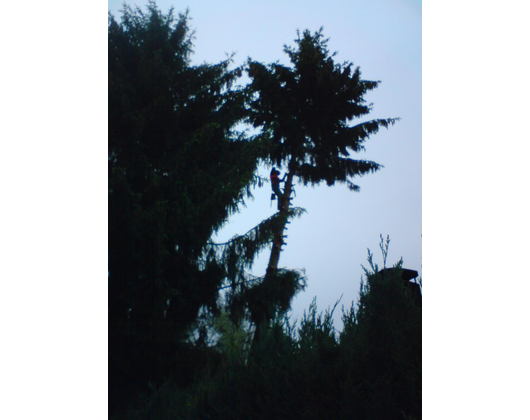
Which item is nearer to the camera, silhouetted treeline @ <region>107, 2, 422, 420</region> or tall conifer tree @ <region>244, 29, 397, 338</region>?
silhouetted treeline @ <region>107, 2, 422, 420</region>

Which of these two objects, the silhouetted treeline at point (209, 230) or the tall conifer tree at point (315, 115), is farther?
the tall conifer tree at point (315, 115)

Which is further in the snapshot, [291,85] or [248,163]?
[291,85]

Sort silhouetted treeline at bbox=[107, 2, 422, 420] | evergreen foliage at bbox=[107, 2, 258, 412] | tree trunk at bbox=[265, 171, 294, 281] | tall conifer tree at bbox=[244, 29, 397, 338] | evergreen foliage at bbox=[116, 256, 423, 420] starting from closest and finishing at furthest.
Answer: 1. evergreen foliage at bbox=[116, 256, 423, 420]
2. silhouetted treeline at bbox=[107, 2, 422, 420]
3. evergreen foliage at bbox=[107, 2, 258, 412]
4. tree trunk at bbox=[265, 171, 294, 281]
5. tall conifer tree at bbox=[244, 29, 397, 338]

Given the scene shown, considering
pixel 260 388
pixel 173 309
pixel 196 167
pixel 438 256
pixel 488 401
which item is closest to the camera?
pixel 488 401

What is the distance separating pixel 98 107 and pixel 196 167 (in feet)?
33.0

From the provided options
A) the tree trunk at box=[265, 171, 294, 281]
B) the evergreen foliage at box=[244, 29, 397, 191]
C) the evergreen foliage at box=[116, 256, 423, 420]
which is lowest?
the evergreen foliage at box=[116, 256, 423, 420]

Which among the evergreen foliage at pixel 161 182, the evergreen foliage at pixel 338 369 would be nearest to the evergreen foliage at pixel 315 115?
the evergreen foliage at pixel 161 182

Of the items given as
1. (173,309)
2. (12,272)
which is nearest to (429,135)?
(12,272)

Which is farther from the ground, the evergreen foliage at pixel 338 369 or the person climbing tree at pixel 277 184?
the person climbing tree at pixel 277 184

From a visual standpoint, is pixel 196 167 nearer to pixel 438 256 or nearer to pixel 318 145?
pixel 318 145

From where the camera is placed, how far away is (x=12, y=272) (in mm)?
1626

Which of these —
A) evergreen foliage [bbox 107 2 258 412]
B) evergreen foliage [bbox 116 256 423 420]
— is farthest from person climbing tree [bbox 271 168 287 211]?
evergreen foliage [bbox 116 256 423 420]

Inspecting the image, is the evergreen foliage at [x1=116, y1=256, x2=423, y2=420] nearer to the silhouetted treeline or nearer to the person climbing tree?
the silhouetted treeline

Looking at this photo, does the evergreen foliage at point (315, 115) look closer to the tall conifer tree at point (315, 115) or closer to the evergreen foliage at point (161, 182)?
the tall conifer tree at point (315, 115)
